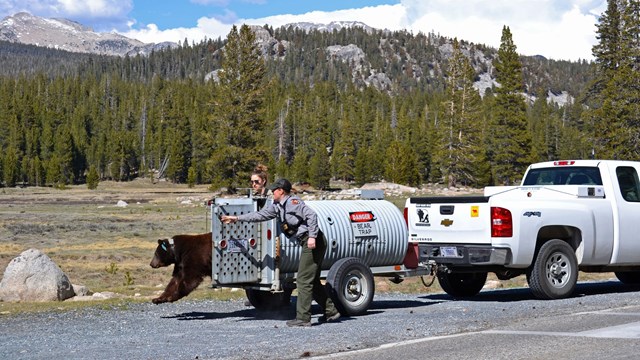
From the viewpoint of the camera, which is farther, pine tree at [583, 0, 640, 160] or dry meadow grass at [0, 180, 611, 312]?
Result: pine tree at [583, 0, 640, 160]

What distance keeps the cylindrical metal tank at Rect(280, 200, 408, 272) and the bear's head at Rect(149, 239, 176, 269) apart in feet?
6.41

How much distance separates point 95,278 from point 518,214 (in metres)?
14.0

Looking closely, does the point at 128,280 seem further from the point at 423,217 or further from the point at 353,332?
the point at 353,332

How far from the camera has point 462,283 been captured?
1545cm

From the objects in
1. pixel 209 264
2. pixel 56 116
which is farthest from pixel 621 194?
pixel 56 116

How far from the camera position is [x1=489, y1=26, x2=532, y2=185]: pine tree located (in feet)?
263

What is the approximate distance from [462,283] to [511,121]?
68.1 metres

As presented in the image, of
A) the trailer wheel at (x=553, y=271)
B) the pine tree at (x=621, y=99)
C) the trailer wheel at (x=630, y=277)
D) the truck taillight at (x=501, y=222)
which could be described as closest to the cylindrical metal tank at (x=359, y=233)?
the truck taillight at (x=501, y=222)

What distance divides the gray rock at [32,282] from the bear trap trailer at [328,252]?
522 cm

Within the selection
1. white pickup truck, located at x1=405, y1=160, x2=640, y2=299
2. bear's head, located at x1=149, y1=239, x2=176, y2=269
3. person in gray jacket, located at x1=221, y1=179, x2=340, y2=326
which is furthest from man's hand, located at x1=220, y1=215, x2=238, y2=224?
white pickup truck, located at x1=405, y1=160, x2=640, y2=299

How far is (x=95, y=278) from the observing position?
2334 centimetres

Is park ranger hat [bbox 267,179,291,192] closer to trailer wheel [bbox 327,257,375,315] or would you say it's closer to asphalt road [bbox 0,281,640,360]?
trailer wheel [bbox 327,257,375,315]

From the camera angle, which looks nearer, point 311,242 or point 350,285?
point 311,242

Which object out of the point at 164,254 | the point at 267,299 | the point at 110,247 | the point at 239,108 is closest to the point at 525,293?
the point at 267,299
